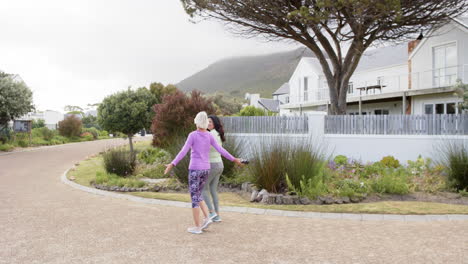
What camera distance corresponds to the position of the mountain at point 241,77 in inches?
4643

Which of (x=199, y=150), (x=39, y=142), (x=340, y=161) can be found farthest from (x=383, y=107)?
(x=39, y=142)

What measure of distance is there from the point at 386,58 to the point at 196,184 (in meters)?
24.3

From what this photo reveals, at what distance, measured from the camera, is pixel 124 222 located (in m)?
5.98

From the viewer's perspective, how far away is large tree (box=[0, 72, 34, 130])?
21.8 m

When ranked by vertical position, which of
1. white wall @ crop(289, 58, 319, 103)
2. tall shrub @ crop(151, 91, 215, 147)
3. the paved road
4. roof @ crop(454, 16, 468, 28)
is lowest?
the paved road

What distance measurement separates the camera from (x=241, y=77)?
139 m

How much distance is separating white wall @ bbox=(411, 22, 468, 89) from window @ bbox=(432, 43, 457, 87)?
0.21 metres

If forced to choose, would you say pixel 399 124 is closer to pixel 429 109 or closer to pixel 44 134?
pixel 429 109


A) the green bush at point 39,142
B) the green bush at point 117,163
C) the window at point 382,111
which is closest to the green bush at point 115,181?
the green bush at point 117,163

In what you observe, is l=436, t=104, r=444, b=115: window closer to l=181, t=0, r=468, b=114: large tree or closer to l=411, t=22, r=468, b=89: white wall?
l=411, t=22, r=468, b=89: white wall

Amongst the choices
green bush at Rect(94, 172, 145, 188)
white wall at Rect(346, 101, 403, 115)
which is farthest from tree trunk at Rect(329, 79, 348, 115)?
green bush at Rect(94, 172, 145, 188)

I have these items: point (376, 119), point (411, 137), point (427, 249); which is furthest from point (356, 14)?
point (427, 249)

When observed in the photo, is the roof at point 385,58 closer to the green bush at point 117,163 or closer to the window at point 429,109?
the window at point 429,109

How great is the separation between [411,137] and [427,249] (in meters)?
7.68
